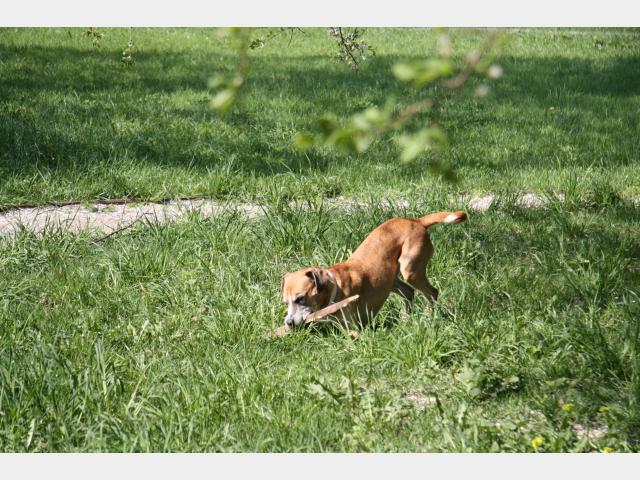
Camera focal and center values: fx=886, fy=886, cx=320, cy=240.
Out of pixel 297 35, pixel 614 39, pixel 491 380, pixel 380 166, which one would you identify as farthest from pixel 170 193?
pixel 614 39

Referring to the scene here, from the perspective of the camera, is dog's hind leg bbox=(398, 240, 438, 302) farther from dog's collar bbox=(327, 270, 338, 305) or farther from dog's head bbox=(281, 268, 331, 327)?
dog's head bbox=(281, 268, 331, 327)

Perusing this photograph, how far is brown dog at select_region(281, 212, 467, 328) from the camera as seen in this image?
5.79 metres

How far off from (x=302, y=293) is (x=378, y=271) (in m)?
0.75

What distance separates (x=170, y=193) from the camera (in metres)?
9.06

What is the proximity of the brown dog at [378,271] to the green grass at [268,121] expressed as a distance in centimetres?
243

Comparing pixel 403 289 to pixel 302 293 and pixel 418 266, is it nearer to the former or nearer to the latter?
pixel 418 266

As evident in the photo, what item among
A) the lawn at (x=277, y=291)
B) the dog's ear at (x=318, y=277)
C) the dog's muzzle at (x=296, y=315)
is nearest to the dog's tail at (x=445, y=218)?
the lawn at (x=277, y=291)

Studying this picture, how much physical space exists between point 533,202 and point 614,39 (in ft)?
40.9

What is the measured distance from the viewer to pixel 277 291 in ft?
20.8

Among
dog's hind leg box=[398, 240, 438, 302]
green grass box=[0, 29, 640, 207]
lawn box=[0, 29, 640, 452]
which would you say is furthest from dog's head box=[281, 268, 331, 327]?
green grass box=[0, 29, 640, 207]

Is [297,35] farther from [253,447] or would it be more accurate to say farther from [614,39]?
[253,447]

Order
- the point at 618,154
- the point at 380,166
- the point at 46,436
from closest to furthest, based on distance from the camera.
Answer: the point at 46,436
the point at 380,166
the point at 618,154

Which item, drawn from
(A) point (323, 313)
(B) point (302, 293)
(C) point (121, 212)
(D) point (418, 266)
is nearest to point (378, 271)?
(D) point (418, 266)

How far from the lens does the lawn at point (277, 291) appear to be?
4523 mm
